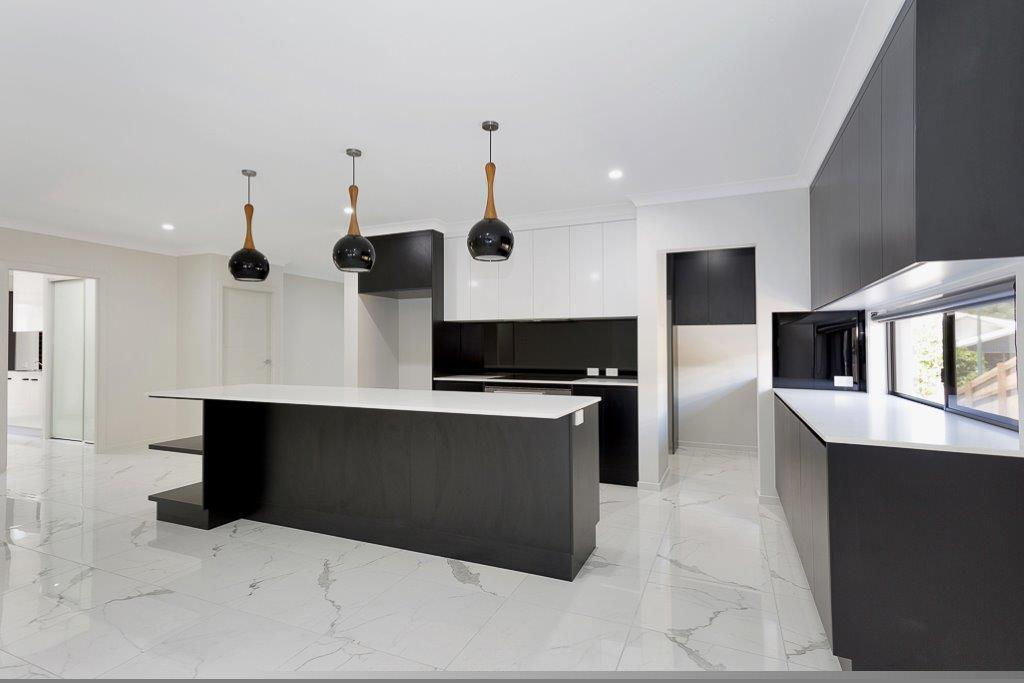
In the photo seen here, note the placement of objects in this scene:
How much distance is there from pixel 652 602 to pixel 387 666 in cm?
125

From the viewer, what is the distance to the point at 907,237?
192 cm

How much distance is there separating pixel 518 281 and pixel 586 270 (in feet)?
2.23

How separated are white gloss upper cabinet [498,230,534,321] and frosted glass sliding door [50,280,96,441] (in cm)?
485

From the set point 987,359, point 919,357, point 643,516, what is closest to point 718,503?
point 643,516

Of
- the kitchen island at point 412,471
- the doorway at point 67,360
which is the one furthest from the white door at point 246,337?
the kitchen island at point 412,471

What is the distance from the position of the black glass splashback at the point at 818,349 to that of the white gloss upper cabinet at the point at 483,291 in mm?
2477

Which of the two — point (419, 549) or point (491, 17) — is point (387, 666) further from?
point (491, 17)

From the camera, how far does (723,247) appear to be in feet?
13.9

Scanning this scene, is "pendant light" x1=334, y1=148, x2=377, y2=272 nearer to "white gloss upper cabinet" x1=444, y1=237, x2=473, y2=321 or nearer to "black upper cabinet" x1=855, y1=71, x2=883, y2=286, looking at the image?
"white gloss upper cabinet" x1=444, y1=237, x2=473, y2=321

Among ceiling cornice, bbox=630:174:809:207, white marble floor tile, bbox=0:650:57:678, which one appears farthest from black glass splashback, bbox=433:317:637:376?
white marble floor tile, bbox=0:650:57:678

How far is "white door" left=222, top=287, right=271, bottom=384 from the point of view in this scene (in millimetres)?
6812

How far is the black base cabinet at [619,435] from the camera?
455 cm

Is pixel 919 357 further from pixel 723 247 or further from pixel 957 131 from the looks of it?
pixel 957 131

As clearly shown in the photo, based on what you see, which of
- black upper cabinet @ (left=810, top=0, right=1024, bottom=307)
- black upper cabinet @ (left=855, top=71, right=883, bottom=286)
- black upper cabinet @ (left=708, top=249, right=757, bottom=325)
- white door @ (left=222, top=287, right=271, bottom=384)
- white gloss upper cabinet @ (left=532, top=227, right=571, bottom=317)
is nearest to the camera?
black upper cabinet @ (left=810, top=0, right=1024, bottom=307)
